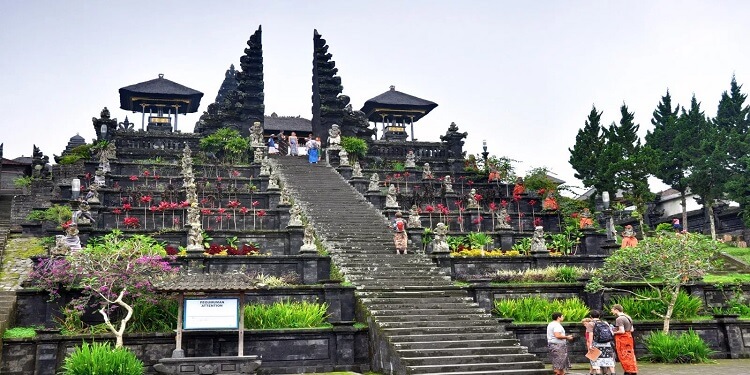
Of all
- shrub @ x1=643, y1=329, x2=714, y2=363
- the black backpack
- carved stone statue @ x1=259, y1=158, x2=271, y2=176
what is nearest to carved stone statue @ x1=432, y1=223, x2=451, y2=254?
shrub @ x1=643, y1=329, x2=714, y2=363

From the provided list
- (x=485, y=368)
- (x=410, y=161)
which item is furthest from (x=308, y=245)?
(x=410, y=161)

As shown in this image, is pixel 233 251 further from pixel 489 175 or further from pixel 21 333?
pixel 489 175

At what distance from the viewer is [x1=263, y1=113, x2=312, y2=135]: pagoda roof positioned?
→ 158 feet

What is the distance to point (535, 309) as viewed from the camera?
16688 mm

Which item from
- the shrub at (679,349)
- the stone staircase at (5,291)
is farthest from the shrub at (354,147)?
the shrub at (679,349)

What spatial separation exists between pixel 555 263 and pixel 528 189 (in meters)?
10.9

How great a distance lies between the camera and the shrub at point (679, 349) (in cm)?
1523

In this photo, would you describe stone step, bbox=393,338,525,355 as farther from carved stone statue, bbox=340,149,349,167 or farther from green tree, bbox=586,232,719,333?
carved stone statue, bbox=340,149,349,167

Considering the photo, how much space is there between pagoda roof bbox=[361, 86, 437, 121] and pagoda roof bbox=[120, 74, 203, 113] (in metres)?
10.9

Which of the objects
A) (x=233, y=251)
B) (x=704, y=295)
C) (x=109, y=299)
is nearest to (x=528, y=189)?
(x=704, y=295)

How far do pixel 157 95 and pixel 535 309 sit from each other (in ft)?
107

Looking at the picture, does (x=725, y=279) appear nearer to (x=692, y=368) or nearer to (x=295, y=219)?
(x=692, y=368)

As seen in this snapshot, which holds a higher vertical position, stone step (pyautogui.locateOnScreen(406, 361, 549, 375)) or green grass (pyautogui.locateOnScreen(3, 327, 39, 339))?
green grass (pyautogui.locateOnScreen(3, 327, 39, 339))

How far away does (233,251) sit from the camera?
63.5 ft
